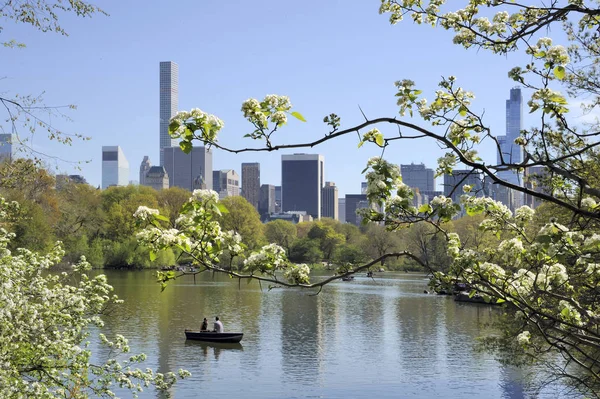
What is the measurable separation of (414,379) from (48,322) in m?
16.7

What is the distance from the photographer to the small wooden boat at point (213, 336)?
3070 cm

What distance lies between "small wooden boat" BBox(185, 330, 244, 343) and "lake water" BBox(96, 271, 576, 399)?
400 millimetres

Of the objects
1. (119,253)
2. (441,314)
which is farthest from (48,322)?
(119,253)

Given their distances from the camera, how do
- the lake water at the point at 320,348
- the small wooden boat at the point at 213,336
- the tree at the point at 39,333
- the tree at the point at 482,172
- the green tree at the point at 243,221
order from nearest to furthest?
the tree at the point at 482,172 < the tree at the point at 39,333 < the lake water at the point at 320,348 < the small wooden boat at the point at 213,336 < the green tree at the point at 243,221

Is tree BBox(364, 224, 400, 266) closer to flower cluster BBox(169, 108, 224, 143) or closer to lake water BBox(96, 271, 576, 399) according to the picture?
lake water BBox(96, 271, 576, 399)

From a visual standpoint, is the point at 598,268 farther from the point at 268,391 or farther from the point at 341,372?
the point at 341,372

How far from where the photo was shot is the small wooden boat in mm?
30703

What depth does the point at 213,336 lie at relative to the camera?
30.7 meters

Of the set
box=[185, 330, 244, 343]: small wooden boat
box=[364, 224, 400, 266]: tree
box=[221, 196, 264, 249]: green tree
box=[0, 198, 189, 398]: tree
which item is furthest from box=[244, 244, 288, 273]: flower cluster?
box=[221, 196, 264, 249]: green tree

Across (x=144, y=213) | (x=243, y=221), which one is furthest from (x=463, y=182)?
(x=243, y=221)

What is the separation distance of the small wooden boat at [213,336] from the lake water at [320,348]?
0.40 metres

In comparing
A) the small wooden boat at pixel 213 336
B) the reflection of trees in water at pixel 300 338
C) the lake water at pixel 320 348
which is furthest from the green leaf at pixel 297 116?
the small wooden boat at pixel 213 336

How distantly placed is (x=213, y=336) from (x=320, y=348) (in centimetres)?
455

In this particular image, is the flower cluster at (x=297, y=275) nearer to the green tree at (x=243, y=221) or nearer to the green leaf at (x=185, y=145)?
the green leaf at (x=185, y=145)
